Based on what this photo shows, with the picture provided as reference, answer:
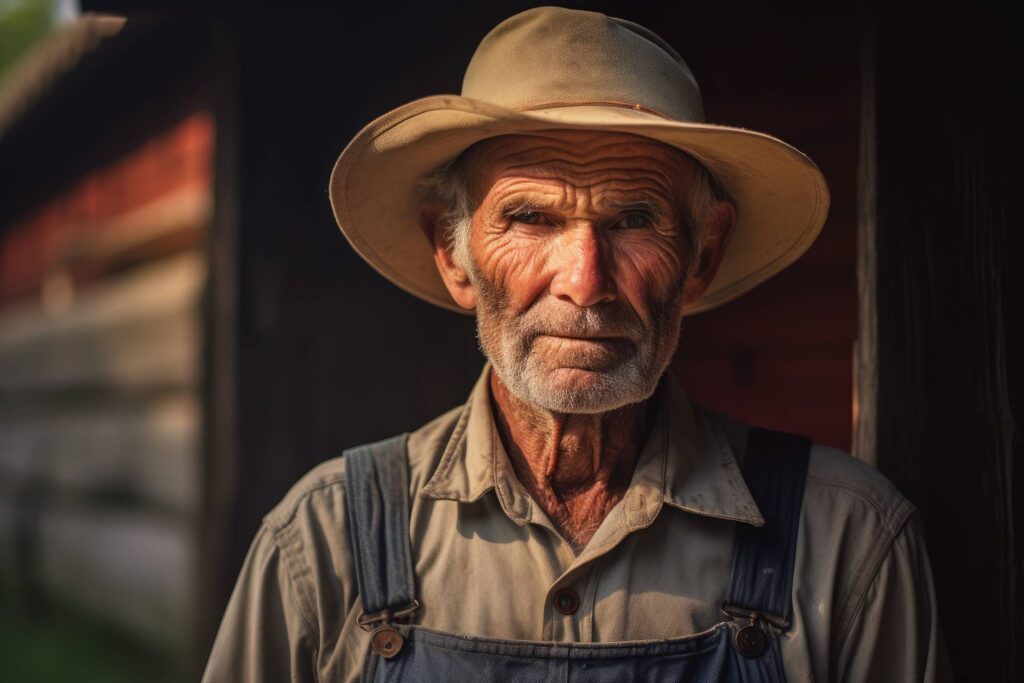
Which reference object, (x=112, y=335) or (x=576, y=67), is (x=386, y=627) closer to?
(x=576, y=67)

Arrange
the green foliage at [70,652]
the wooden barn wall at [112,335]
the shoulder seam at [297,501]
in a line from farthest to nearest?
the green foliage at [70,652]
the wooden barn wall at [112,335]
the shoulder seam at [297,501]

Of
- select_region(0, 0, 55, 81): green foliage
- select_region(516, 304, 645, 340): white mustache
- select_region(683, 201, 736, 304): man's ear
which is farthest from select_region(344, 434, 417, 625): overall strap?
select_region(0, 0, 55, 81): green foliage

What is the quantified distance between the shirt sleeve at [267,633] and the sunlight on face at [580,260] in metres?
0.64

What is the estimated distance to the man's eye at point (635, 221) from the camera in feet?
5.70

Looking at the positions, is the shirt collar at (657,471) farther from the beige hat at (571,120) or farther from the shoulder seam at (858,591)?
the beige hat at (571,120)

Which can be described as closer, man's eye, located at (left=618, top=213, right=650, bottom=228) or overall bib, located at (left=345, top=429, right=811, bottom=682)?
overall bib, located at (left=345, top=429, right=811, bottom=682)

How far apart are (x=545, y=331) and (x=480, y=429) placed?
1.01 feet

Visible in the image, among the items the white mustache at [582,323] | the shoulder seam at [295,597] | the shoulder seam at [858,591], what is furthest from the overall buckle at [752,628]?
the shoulder seam at [295,597]

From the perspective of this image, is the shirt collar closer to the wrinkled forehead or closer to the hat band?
the wrinkled forehead

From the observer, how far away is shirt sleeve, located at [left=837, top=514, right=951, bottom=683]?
1688 mm

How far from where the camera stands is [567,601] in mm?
1666

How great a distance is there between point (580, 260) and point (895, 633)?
994 millimetres

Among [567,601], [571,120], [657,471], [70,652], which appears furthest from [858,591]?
[70,652]

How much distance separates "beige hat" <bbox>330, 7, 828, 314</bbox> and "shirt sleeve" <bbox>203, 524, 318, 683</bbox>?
80cm
